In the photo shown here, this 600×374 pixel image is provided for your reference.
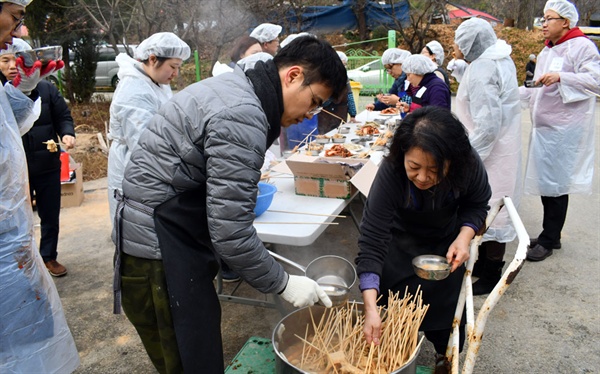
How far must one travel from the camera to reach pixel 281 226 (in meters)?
2.42

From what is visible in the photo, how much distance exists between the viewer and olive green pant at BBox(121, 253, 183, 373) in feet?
5.07

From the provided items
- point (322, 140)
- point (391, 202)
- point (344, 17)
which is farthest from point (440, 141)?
point (344, 17)

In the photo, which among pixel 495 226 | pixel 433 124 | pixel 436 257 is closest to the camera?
pixel 433 124

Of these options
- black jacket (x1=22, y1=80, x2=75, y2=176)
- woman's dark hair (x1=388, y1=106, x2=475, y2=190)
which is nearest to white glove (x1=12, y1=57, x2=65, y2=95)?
black jacket (x1=22, y1=80, x2=75, y2=176)

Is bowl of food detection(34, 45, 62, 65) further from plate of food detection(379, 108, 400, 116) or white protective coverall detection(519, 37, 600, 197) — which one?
plate of food detection(379, 108, 400, 116)

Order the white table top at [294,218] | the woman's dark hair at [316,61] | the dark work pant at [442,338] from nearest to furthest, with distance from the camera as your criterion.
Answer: the woman's dark hair at [316,61] → the dark work pant at [442,338] → the white table top at [294,218]

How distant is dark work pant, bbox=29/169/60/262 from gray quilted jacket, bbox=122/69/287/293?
2.39 metres

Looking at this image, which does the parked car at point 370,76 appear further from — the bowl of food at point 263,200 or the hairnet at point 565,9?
the bowl of food at point 263,200

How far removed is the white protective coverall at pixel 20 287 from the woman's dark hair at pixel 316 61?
1.21m

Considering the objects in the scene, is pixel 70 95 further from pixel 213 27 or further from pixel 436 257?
pixel 436 257

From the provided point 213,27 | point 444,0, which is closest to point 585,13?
point 444,0

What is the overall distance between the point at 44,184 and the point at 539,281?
3.78 meters

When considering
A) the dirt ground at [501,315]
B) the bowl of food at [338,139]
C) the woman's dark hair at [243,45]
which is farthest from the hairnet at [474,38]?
the woman's dark hair at [243,45]

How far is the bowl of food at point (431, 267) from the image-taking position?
1850 millimetres
